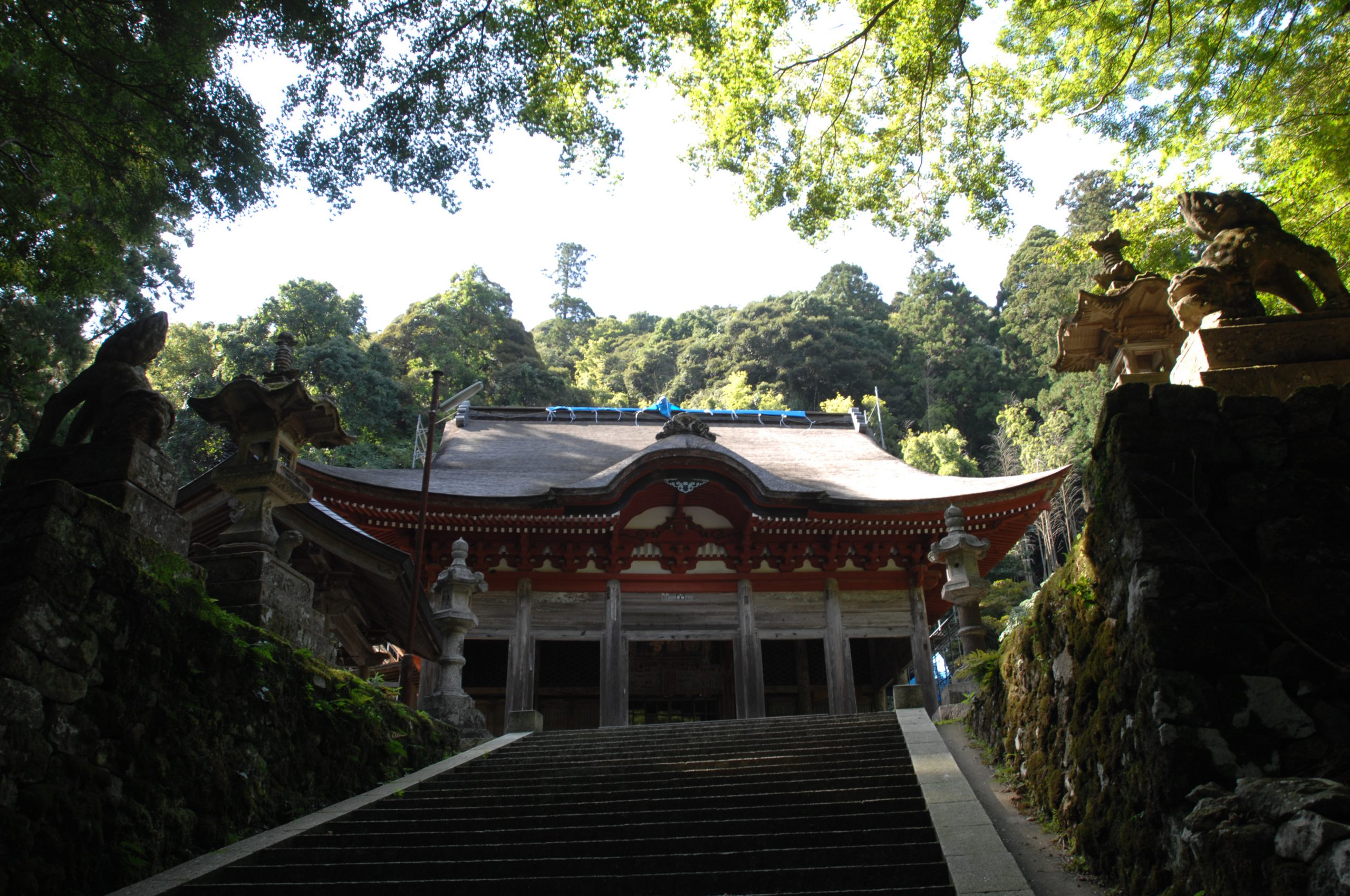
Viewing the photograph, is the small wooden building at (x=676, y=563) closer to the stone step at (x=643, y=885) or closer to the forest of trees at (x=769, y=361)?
the stone step at (x=643, y=885)

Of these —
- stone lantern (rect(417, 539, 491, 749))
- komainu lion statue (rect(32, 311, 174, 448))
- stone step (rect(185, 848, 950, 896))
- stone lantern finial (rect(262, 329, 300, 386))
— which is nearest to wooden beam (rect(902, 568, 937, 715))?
stone lantern (rect(417, 539, 491, 749))

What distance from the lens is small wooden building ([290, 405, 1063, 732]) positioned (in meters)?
11.6

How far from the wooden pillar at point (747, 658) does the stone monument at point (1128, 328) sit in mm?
6643

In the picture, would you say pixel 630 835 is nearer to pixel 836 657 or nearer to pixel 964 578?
pixel 964 578

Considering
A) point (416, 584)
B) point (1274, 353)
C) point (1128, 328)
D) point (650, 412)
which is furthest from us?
point (650, 412)

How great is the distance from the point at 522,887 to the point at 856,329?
43.5m

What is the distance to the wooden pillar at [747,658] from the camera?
1184 cm

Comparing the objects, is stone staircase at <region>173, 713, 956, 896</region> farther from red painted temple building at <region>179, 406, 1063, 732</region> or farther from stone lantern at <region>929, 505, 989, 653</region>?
red painted temple building at <region>179, 406, 1063, 732</region>

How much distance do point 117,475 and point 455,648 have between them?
4.47 metres

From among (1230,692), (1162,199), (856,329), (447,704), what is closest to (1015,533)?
(1162,199)

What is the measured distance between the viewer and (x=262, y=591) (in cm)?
600

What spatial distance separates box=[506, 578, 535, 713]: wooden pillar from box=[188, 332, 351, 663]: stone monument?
14.8 feet

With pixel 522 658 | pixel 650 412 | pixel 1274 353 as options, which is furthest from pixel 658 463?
A: pixel 650 412

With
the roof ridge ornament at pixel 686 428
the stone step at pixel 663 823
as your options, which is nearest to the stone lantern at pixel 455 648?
the stone step at pixel 663 823
